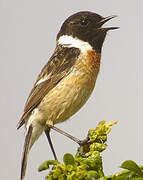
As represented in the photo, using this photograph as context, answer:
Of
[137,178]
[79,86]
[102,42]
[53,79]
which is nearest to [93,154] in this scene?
[137,178]

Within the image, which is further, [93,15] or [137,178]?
[93,15]

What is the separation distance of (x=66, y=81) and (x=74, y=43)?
80 cm

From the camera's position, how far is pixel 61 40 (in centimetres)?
632

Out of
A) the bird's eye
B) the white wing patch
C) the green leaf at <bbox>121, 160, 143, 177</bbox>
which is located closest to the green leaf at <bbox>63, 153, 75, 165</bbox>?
the green leaf at <bbox>121, 160, 143, 177</bbox>

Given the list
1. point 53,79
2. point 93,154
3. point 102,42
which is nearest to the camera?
point 93,154

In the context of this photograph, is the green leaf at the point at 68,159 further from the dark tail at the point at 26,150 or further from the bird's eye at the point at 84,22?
the bird's eye at the point at 84,22

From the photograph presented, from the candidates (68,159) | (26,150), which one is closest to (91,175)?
(68,159)

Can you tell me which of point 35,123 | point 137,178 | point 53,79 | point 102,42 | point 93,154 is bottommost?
point 137,178

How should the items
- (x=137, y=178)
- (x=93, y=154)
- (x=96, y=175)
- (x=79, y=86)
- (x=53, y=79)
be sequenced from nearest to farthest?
(x=137, y=178) < (x=96, y=175) < (x=93, y=154) < (x=79, y=86) < (x=53, y=79)

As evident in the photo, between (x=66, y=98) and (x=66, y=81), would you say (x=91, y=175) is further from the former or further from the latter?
(x=66, y=81)

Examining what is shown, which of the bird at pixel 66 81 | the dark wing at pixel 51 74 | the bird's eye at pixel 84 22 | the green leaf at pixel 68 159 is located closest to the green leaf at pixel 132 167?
the green leaf at pixel 68 159

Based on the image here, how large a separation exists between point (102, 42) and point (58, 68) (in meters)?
0.76

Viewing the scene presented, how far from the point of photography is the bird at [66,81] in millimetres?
5449

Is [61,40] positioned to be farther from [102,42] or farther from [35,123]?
[35,123]
